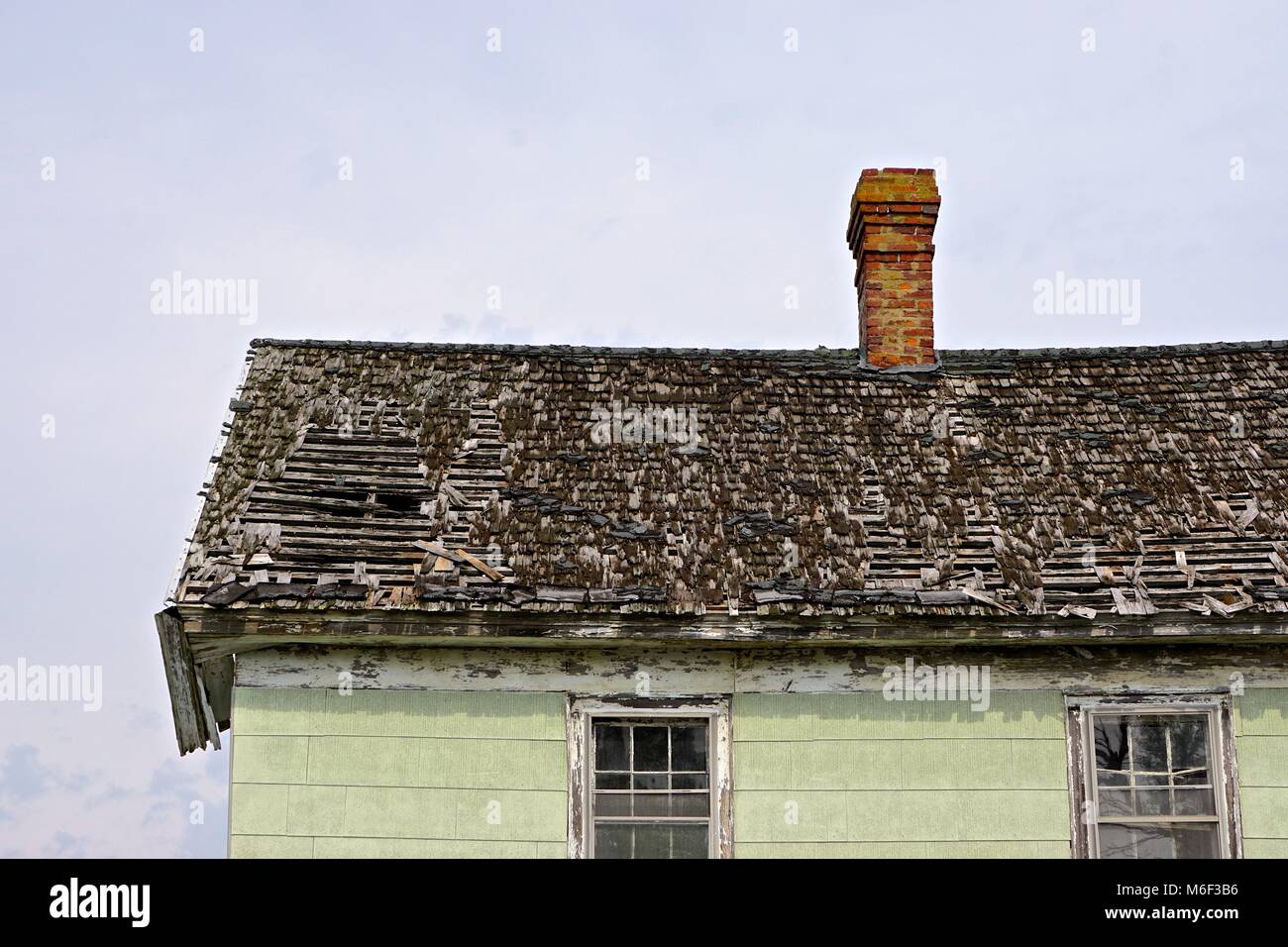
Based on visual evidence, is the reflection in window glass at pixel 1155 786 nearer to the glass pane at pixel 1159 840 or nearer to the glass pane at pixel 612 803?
the glass pane at pixel 1159 840

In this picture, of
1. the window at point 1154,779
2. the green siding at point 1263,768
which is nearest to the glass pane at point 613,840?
the window at point 1154,779

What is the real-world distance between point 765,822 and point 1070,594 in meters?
2.50

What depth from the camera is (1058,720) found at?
10.1 meters

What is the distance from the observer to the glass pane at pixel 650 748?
33.3 feet

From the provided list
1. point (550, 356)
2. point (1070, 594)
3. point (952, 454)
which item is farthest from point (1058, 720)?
point (550, 356)

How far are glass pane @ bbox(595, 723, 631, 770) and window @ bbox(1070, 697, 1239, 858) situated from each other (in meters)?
2.93

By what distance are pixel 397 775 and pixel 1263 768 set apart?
18.4 ft

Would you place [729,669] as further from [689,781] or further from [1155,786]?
[1155,786]

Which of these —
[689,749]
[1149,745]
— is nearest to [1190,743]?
[1149,745]

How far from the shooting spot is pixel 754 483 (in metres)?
11.4
